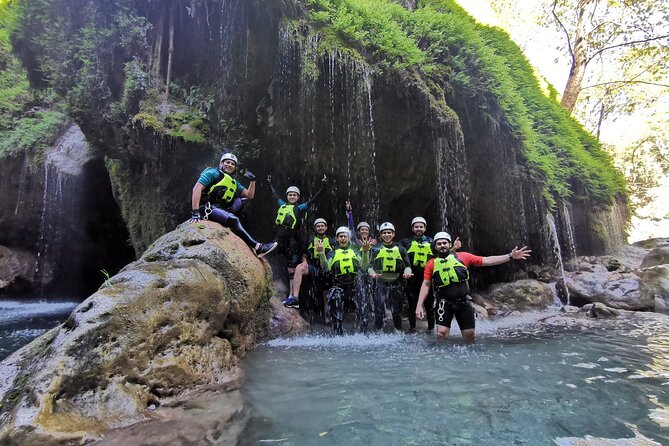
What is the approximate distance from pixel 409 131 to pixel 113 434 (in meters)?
8.25

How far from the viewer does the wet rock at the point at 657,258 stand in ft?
42.0

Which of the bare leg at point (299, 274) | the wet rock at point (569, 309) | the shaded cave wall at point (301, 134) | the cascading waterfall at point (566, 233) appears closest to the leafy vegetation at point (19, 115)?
the shaded cave wall at point (301, 134)

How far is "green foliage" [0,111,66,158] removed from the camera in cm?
1373

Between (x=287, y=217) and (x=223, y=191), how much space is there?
6.27 ft

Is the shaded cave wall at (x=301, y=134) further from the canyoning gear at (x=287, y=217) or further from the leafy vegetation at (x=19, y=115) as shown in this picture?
the leafy vegetation at (x=19, y=115)

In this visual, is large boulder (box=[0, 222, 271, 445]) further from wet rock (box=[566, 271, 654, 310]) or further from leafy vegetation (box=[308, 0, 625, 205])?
wet rock (box=[566, 271, 654, 310])

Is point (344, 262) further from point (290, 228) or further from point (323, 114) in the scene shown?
point (323, 114)

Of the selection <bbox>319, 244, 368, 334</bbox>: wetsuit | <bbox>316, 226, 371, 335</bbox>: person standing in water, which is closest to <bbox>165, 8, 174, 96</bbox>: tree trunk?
<bbox>316, 226, 371, 335</bbox>: person standing in water

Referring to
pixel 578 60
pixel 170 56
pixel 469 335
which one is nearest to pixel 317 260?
pixel 469 335

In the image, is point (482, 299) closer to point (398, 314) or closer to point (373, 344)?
point (398, 314)

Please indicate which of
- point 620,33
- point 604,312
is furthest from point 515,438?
point 620,33

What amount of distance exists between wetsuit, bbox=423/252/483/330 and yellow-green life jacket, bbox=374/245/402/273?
4.22ft

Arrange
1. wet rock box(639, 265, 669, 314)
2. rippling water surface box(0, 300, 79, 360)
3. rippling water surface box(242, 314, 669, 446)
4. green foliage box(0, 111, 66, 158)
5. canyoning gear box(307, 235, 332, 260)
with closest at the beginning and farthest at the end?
1. rippling water surface box(242, 314, 669, 446)
2. rippling water surface box(0, 300, 79, 360)
3. canyoning gear box(307, 235, 332, 260)
4. wet rock box(639, 265, 669, 314)
5. green foliage box(0, 111, 66, 158)

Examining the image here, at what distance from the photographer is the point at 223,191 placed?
6738 mm
